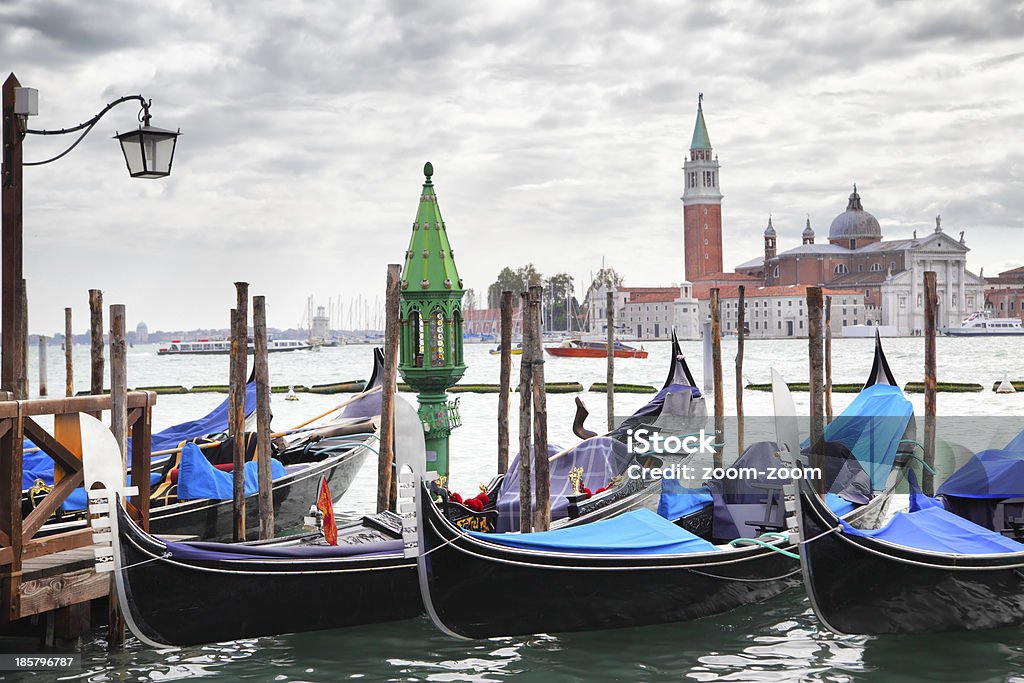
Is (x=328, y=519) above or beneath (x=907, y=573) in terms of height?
above

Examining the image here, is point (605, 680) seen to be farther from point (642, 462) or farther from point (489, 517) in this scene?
point (642, 462)

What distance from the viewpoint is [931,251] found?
62.6 meters

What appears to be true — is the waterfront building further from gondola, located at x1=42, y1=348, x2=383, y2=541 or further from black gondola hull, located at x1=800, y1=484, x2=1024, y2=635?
black gondola hull, located at x1=800, y1=484, x2=1024, y2=635

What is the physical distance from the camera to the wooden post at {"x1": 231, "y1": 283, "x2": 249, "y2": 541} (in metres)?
5.68

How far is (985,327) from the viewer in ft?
206

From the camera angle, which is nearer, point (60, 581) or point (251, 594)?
point (60, 581)

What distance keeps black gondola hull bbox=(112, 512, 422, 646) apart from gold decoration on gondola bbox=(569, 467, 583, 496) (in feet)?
5.32

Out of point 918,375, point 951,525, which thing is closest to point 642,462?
point 951,525

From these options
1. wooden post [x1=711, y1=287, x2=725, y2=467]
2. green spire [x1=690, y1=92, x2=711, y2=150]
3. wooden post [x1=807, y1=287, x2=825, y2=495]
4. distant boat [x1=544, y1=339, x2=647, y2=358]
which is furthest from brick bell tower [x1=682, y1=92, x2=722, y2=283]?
wooden post [x1=807, y1=287, x2=825, y2=495]

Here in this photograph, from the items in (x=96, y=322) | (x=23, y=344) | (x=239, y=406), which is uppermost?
(x=96, y=322)

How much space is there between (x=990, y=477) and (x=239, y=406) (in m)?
4.06

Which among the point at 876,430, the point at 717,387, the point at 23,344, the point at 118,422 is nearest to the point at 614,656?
the point at 118,422

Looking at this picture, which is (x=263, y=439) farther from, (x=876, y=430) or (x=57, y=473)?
(x=876, y=430)

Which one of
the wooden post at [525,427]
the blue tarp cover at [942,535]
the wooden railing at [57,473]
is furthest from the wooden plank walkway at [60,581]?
the blue tarp cover at [942,535]
